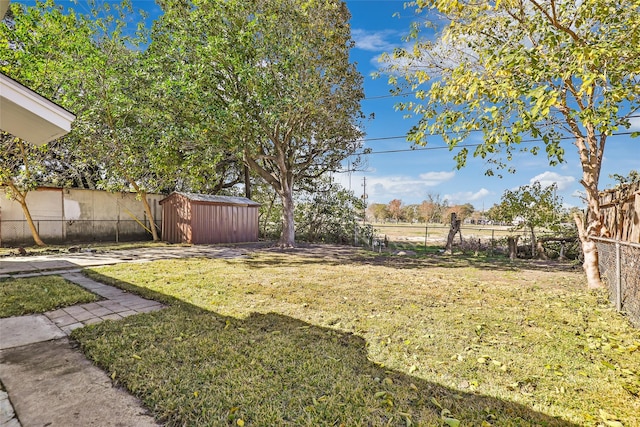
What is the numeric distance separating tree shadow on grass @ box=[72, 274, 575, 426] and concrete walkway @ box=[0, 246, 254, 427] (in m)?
0.13

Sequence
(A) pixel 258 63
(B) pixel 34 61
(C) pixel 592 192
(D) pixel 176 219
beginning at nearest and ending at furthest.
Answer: (C) pixel 592 192 → (A) pixel 258 63 → (B) pixel 34 61 → (D) pixel 176 219

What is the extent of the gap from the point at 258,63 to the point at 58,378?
32.6 ft

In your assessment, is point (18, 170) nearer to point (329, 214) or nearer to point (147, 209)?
point (147, 209)

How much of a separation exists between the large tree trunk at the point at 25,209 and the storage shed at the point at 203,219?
168 inches

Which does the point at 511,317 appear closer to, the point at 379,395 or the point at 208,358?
the point at 379,395

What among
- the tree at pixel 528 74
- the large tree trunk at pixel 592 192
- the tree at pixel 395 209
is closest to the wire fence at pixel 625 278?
the large tree trunk at pixel 592 192

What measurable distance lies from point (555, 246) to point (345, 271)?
337 inches

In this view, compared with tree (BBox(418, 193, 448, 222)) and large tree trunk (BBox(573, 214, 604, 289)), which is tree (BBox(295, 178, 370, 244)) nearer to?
large tree trunk (BBox(573, 214, 604, 289))

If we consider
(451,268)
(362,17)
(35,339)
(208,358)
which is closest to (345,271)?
(451,268)

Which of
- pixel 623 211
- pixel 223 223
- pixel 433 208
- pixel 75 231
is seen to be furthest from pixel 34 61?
pixel 433 208

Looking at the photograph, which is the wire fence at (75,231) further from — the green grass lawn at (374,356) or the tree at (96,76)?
the green grass lawn at (374,356)

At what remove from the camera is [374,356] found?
2.92 metres

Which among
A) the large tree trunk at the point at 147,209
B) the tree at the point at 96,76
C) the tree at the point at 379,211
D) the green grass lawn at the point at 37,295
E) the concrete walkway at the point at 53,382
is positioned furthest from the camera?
the tree at the point at 379,211

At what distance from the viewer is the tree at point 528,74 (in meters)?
3.88
